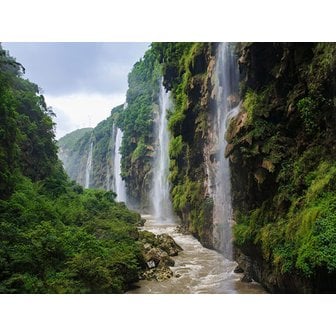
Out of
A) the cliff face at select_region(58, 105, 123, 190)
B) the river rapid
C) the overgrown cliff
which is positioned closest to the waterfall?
the cliff face at select_region(58, 105, 123, 190)

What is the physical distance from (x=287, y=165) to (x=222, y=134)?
427cm

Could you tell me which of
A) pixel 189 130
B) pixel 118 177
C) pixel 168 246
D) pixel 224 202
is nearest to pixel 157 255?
pixel 168 246

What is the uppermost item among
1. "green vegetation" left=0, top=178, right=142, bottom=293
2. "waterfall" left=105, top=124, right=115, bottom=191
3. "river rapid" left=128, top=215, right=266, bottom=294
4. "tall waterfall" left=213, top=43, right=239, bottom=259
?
"waterfall" left=105, top=124, right=115, bottom=191

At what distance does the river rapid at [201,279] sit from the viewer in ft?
25.0

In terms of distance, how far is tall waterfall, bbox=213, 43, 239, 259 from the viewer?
10.6m

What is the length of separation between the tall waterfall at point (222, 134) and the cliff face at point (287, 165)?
1.04 meters

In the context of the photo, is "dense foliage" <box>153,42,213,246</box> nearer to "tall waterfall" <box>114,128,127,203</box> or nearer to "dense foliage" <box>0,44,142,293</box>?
"dense foliage" <box>0,44,142,293</box>

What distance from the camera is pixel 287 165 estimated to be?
7.75 metres

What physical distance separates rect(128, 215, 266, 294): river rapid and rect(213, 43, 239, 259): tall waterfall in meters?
0.57

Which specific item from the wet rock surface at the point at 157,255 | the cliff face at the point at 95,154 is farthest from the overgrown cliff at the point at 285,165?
the cliff face at the point at 95,154

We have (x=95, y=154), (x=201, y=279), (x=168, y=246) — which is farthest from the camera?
(x=95, y=154)

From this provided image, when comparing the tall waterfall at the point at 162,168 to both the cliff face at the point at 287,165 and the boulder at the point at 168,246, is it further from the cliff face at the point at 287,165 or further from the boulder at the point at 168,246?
the cliff face at the point at 287,165

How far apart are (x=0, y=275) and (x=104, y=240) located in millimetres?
3435

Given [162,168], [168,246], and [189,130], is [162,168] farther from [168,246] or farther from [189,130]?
[168,246]
